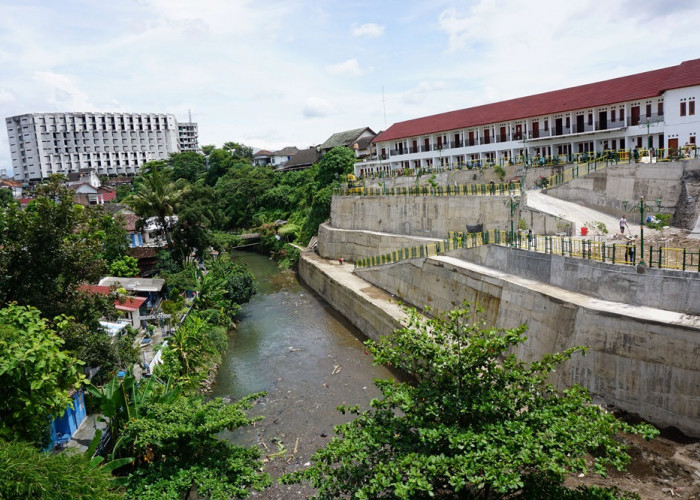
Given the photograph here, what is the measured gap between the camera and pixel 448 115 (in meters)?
44.2

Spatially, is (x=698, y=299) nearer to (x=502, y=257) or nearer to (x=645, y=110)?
(x=502, y=257)

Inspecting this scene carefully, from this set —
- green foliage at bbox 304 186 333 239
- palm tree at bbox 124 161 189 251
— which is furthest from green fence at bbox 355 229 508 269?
green foliage at bbox 304 186 333 239

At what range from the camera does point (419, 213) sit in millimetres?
32062

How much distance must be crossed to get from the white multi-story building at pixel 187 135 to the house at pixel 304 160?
70.1 m

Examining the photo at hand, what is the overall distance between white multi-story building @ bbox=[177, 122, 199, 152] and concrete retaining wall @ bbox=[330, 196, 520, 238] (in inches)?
4099

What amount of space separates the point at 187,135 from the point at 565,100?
117725 mm

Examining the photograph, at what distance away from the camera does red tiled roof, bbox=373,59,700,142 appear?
2797cm

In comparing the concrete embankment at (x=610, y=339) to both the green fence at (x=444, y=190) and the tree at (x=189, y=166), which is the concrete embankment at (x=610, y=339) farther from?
the tree at (x=189, y=166)

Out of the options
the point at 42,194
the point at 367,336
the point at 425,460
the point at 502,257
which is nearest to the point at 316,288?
the point at 367,336

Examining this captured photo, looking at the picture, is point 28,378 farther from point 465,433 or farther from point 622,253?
point 622,253

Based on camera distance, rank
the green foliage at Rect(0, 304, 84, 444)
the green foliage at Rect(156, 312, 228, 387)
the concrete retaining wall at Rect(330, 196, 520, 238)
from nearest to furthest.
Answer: the green foliage at Rect(0, 304, 84, 444) < the green foliage at Rect(156, 312, 228, 387) < the concrete retaining wall at Rect(330, 196, 520, 238)

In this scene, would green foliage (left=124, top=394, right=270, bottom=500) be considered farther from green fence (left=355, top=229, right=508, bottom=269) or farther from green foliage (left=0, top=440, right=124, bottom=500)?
green fence (left=355, top=229, right=508, bottom=269)

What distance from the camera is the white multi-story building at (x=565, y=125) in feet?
89.1

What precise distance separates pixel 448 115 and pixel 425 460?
132 ft
